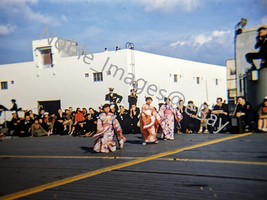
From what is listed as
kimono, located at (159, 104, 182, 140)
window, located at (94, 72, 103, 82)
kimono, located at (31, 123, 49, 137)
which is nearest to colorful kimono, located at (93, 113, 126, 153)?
kimono, located at (159, 104, 182, 140)

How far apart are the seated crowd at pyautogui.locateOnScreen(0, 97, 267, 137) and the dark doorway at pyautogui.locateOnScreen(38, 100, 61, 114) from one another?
19.3 feet

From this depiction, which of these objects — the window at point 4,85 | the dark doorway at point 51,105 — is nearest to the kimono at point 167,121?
the dark doorway at point 51,105

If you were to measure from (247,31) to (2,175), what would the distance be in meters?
14.1

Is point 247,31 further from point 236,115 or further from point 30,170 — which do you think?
point 30,170

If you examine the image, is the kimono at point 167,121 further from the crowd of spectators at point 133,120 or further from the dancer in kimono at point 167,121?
the crowd of spectators at point 133,120

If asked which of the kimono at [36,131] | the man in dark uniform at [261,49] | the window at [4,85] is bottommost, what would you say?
the kimono at [36,131]

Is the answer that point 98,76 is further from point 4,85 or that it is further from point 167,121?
point 167,121

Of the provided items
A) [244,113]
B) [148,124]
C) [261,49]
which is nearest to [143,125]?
[148,124]

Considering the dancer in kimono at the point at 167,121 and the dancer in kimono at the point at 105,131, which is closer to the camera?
the dancer in kimono at the point at 105,131

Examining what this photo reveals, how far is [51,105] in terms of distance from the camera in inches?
1007

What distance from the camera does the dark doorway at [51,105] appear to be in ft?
82.8

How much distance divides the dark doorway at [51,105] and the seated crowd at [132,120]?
589cm

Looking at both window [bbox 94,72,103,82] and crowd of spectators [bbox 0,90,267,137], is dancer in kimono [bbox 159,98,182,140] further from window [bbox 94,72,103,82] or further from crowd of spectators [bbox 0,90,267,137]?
window [bbox 94,72,103,82]

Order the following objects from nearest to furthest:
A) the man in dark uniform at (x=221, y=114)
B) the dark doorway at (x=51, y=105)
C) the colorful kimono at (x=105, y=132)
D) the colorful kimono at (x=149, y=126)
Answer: the colorful kimono at (x=105, y=132)
the colorful kimono at (x=149, y=126)
the man in dark uniform at (x=221, y=114)
the dark doorway at (x=51, y=105)
